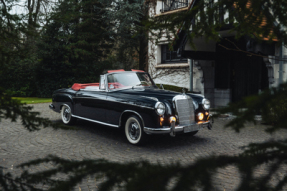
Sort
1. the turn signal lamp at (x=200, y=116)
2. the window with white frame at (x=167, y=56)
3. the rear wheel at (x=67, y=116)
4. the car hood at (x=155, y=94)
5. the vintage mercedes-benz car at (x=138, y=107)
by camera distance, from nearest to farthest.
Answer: the vintage mercedes-benz car at (x=138, y=107) < the car hood at (x=155, y=94) < the turn signal lamp at (x=200, y=116) < the rear wheel at (x=67, y=116) < the window with white frame at (x=167, y=56)

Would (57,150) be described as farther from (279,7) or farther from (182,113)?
(279,7)

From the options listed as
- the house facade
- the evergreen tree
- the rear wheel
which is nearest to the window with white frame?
the house facade

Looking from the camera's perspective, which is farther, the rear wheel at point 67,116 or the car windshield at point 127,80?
the rear wheel at point 67,116

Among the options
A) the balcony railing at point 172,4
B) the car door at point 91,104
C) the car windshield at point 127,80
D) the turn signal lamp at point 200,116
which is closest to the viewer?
the turn signal lamp at point 200,116

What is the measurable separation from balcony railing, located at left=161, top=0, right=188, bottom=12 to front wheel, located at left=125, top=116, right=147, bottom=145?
10636 mm

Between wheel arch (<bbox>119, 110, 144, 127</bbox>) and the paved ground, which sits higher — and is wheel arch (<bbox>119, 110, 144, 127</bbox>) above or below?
above

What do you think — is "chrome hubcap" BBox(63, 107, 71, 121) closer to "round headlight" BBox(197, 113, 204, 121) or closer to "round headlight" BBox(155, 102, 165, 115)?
"round headlight" BBox(155, 102, 165, 115)

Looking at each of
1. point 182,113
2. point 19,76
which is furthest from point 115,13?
point 182,113

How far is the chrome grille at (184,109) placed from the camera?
19.3 ft

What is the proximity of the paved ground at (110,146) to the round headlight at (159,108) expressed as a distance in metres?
0.84

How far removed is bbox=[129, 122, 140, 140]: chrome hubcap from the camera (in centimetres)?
613

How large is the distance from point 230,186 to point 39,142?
4.63 meters

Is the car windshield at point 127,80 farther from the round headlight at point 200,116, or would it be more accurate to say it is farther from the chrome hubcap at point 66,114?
the chrome hubcap at point 66,114

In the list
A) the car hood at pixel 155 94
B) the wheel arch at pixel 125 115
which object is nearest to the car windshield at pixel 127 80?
the car hood at pixel 155 94
